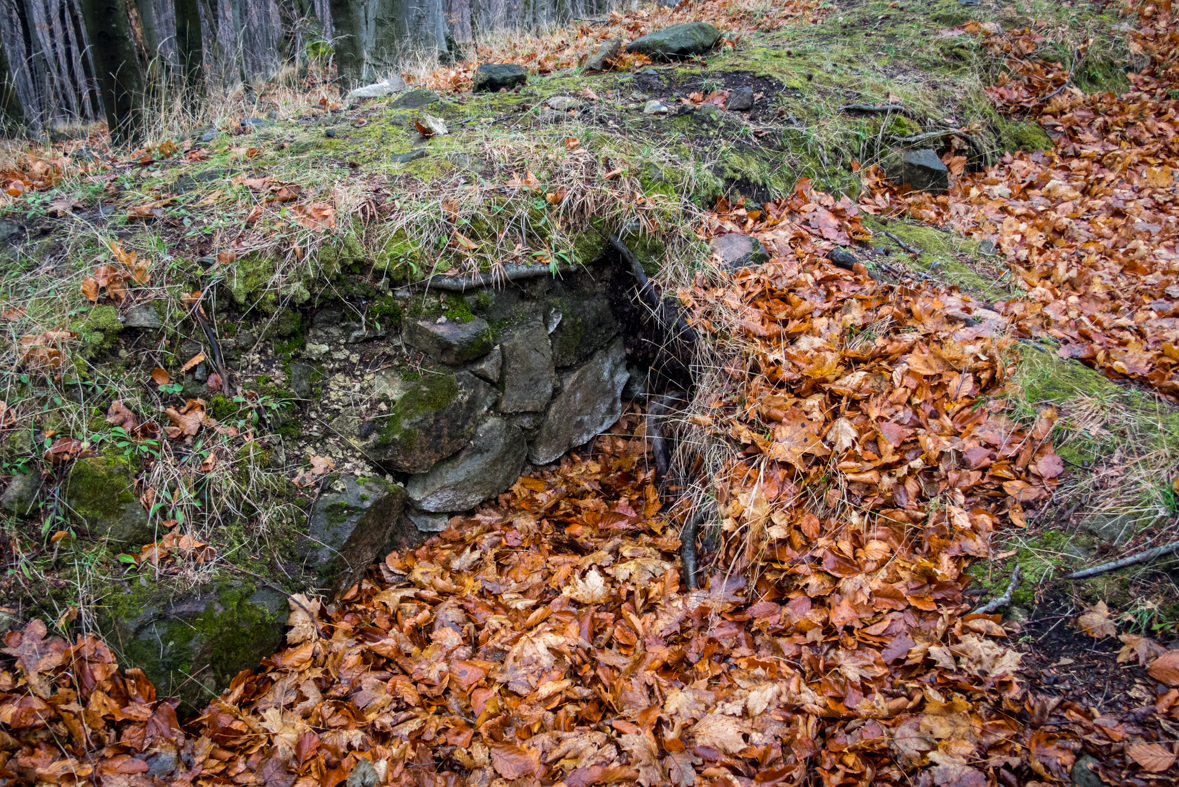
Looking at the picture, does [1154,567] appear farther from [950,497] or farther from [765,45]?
[765,45]

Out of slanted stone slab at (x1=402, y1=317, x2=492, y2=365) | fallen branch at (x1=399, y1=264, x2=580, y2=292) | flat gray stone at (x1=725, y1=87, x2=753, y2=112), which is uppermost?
flat gray stone at (x1=725, y1=87, x2=753, y2=112)

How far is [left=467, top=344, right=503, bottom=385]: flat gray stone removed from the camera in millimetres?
3262

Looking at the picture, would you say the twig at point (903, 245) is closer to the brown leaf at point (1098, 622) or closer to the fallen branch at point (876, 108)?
the fallen branch at point (876, 108)

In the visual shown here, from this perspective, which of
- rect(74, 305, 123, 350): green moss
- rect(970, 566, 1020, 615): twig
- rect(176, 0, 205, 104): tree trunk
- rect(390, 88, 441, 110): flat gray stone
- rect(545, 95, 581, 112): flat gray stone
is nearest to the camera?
rect(970, 566, 1020, 615): twig

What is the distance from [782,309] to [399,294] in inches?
80.4

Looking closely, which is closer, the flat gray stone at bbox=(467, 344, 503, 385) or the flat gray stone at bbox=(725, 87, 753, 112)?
the flat gray stone at bbox=(467, 344, 503, 385)

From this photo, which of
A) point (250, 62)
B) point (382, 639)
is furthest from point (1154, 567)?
point (250, 62)

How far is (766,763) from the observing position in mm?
2105

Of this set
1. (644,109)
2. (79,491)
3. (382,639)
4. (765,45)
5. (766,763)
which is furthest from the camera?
(765,45)

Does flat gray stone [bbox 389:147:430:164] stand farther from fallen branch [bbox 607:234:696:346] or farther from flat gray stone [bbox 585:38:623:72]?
flat gray stone [bbox 585:38:623:72]

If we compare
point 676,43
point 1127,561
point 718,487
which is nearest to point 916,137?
point 676,43

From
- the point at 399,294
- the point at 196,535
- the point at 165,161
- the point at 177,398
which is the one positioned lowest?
the point at 196,535

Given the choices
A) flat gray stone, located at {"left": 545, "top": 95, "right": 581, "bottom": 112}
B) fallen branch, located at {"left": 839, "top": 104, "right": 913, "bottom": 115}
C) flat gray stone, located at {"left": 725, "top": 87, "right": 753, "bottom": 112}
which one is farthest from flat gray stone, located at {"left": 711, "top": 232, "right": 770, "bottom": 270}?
fallen branch, located at {"left": 839, "top": 104, "right": 913, "bottom": 115}

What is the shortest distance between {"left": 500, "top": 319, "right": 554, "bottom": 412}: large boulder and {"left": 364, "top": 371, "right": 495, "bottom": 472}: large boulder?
6.6 inches
